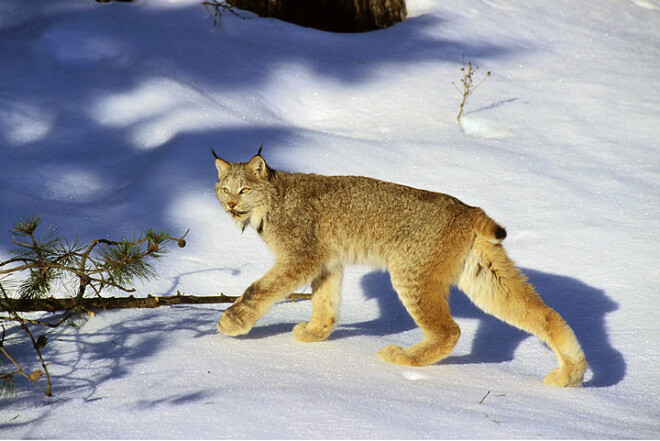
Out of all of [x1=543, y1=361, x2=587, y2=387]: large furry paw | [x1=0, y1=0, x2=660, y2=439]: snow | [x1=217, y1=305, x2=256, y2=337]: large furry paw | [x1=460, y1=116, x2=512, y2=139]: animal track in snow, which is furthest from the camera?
[x1=460, y1=116, x2=512, y2=139]: animal track in snow

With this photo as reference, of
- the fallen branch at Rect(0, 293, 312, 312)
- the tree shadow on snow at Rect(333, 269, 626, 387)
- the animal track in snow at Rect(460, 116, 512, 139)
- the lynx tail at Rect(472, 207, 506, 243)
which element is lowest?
the tree shadow on snow at Rect(333, 269, 626, 387)

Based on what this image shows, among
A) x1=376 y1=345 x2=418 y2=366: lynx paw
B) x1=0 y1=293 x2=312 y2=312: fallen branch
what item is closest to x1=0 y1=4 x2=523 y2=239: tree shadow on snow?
x1=0 y1=293 x2=312 y2=312: fallen branch

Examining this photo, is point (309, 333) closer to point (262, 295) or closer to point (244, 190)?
point (262, 295)

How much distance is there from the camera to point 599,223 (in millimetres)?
5668

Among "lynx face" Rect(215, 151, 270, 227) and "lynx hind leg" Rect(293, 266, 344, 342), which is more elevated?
"lynx face" Rect(215, 151, 270, 227)

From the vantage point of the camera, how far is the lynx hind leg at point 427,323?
12.7ft

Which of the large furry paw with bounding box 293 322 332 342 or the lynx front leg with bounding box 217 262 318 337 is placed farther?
the large furry paw with bounding box 293 322 332 342

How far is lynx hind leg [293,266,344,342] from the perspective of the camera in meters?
4.18

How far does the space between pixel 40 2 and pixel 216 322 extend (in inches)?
275

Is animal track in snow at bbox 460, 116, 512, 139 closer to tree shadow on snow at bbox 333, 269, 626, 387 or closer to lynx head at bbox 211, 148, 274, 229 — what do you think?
tree shadow on snow at bbox 333, 269, 626, 387

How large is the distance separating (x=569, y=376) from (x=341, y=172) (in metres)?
3.12

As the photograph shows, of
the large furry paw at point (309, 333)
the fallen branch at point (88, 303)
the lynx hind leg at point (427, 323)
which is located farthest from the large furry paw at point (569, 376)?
the fallen branch at point (88, 303)

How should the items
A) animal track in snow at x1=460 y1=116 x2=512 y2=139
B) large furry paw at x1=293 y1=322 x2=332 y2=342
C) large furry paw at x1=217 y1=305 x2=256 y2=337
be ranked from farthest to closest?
animal track in snow at x1=460 y1=116 x2=512 y2=139 < large furry paw at x1=293 y1=322 x2=332 y2=342 < large furry paw at x1=217 y1=305 x2=256 y2=337

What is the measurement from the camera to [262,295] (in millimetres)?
4047
